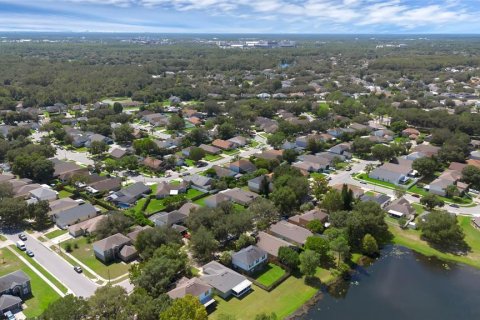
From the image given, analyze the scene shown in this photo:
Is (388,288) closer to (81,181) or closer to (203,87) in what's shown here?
(81,181)

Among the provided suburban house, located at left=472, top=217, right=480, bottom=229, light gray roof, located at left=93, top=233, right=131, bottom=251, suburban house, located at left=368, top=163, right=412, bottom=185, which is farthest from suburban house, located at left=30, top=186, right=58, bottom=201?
suburban house, located at left=472, top=217, right=480, bottom=229

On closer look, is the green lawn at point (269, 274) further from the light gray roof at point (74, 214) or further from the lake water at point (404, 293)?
the light gray roof at point (74, 214)

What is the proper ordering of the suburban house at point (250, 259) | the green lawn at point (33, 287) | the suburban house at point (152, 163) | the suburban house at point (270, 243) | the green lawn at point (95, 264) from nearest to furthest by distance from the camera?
the green lawn at point (33, 287) → the suburban house at point (250, 259) → the green lawn at point (95, 264) → the suburban house at point (270, 243) → the suburban house at point (152, 163)

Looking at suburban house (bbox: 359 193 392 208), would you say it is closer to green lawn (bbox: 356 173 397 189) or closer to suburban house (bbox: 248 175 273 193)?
green lawn (bbox: 356 173 397 189)

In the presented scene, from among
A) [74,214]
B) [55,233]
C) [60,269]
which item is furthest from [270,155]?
[60,269]

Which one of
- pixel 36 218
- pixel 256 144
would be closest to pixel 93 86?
pixel 256 144

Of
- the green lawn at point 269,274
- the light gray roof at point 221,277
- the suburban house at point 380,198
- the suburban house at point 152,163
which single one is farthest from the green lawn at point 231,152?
the light gray roof at point 221,277

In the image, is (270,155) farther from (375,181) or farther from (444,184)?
(444,184)

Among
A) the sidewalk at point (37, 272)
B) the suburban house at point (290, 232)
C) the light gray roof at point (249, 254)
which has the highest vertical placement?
the light gray roof at point (249, 254)
